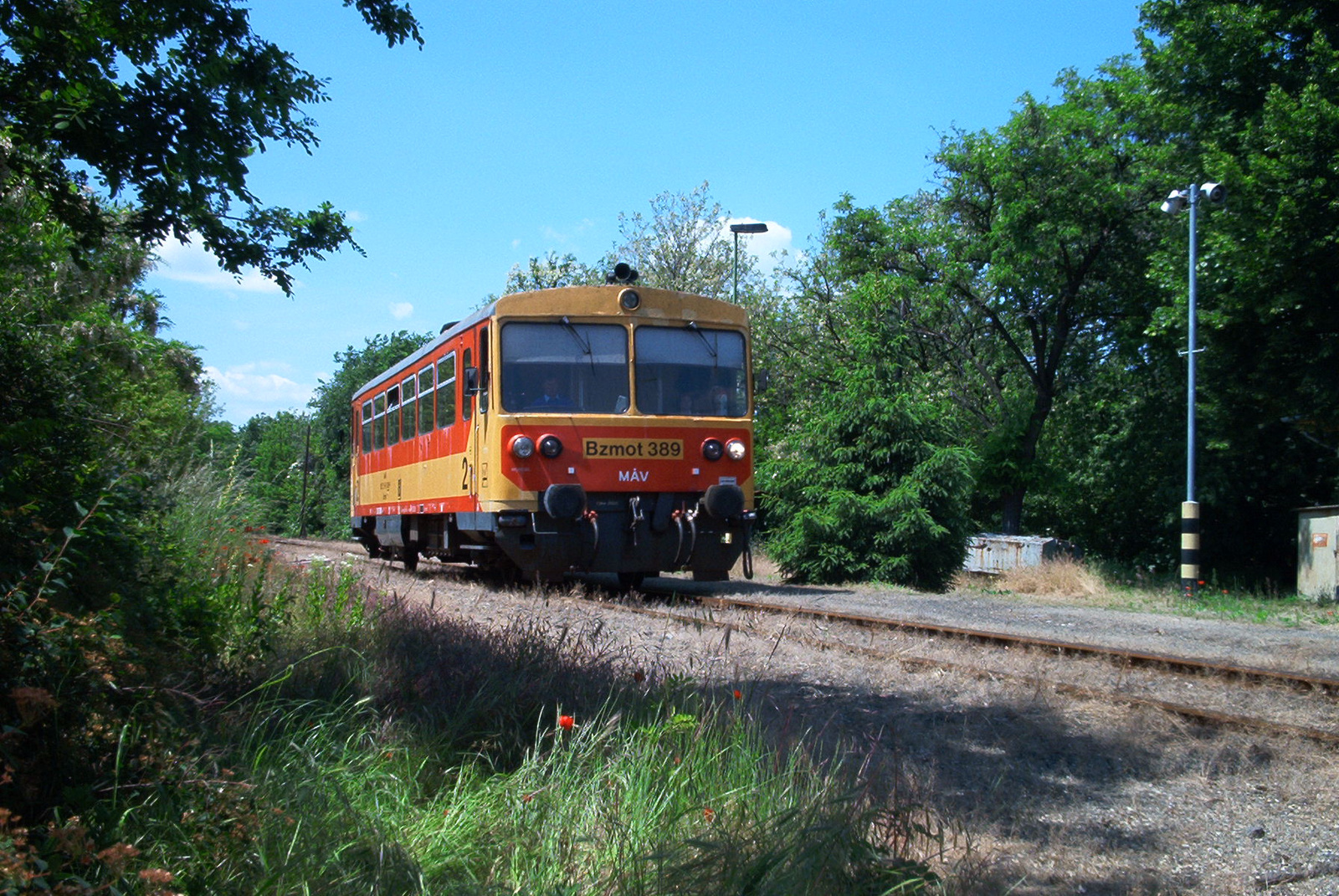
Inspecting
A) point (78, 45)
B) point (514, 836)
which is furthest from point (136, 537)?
point (78, 45)

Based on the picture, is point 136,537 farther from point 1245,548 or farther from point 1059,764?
point 1245,548

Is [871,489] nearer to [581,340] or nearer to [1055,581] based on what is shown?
[1055,581]

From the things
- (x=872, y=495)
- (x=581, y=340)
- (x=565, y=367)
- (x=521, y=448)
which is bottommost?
(x=872, y=495)

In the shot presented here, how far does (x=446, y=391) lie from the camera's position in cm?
1330

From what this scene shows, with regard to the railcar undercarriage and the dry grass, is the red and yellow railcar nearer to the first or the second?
the railcar undercarriage

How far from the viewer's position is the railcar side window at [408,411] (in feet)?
49.5

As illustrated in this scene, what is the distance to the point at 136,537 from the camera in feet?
14.0

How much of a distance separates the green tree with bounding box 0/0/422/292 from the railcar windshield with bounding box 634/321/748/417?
21.1ft

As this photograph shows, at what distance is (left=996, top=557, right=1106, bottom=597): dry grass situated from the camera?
56.4 ft

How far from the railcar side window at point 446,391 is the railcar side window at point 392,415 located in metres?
2.67

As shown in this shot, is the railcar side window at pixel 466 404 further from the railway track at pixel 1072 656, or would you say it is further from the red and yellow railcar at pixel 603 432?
the railway track at pixel 1072 656

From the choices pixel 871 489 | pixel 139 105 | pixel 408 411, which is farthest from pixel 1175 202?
pixel 139 105

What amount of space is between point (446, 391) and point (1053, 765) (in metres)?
9.51

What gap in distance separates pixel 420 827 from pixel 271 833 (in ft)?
1.83
